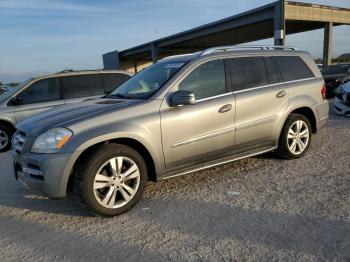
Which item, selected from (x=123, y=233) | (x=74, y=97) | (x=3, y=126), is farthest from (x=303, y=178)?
(x=3, y=126)

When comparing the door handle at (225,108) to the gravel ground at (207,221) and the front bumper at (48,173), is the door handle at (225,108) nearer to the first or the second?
the gravel ground at (207,221)

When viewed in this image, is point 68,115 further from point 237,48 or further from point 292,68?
point 292,68

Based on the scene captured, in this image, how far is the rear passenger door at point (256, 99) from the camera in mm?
4934

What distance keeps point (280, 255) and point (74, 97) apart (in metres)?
6.94

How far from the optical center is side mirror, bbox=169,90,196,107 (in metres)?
4.24

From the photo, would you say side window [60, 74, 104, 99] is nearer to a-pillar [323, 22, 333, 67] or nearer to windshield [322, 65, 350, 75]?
windshield [322, 65, 350, 75]

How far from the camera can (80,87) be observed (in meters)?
8.93

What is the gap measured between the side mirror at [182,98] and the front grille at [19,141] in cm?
175

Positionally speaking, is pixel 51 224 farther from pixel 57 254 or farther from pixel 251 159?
pixel 251 159

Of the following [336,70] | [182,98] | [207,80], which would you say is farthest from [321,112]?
[336,70]

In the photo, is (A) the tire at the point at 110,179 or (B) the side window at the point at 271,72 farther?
(B) the side window at the point at 271,72

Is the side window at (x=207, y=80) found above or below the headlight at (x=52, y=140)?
above

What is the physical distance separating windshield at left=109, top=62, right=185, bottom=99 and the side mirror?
Answer: 29cm

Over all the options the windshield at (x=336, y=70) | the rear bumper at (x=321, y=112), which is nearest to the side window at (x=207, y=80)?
the rear bumper at (x=321, y=112)
